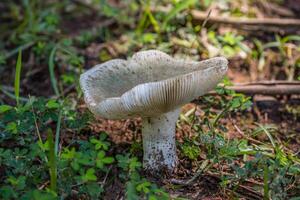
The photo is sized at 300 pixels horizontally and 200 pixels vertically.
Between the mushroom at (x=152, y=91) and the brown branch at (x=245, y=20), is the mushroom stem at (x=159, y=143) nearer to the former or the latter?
the mushroom at (x=152, y=91)

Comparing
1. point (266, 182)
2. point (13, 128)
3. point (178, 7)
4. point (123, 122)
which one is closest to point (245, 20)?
point (178, 7)

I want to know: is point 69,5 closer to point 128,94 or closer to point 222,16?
point 222,16

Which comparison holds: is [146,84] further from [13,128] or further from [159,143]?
[13,128]

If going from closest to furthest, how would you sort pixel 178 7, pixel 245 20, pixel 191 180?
pixel 191 180
pixel 178 7
pixel 245 20

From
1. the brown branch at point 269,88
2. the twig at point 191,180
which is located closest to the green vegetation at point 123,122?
the twig at point 191,180

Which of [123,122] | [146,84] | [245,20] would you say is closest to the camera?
[146,84]

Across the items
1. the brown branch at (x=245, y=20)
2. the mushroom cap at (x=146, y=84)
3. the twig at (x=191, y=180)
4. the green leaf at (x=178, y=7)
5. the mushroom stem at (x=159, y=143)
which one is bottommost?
the twig at (x=191, y=180)

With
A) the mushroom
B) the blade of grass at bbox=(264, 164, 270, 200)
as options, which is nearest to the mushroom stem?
the mushroom

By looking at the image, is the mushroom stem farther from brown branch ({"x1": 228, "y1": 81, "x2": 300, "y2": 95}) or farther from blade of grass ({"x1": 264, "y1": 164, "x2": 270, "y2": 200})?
brown branch ({"x1": 228, "y1": 81, "x2": 300, "y2": 95})
